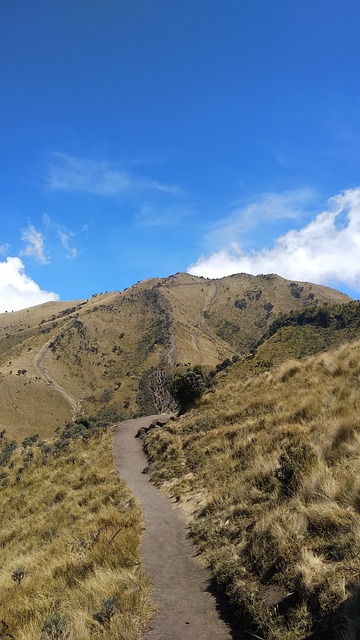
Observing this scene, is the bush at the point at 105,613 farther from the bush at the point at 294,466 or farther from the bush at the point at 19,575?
the bush at the point at 19,575

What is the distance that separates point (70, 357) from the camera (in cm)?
17262

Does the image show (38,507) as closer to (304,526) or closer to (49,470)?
(49,470)

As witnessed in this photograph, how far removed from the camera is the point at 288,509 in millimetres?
7383

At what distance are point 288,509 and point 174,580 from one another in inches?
103

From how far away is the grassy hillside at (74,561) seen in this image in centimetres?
625

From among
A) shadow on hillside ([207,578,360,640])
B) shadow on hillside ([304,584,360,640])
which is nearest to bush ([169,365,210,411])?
shadow on hillside ([207,578,360,640])

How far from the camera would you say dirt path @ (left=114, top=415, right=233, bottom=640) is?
19.1 feet

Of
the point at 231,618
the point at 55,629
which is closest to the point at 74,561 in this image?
the point at 55,629

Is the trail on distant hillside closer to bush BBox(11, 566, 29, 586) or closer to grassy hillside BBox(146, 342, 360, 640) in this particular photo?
grassy hillside BBox(146, 342, 360, 640)

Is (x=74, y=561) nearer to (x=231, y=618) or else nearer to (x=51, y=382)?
(x=231, y=618)

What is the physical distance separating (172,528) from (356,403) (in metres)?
6.24

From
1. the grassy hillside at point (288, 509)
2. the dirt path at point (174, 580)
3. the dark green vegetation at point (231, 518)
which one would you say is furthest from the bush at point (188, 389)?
the dirt path at point (174, 580)

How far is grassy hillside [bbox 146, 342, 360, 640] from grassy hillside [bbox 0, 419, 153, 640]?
5.52 feet

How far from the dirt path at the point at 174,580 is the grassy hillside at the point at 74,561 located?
29 cm
